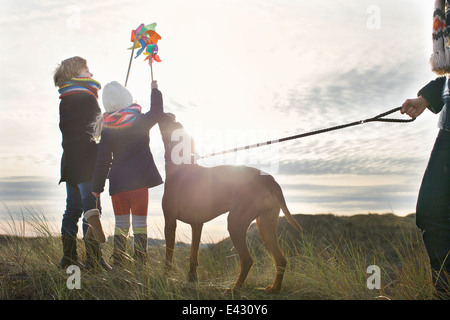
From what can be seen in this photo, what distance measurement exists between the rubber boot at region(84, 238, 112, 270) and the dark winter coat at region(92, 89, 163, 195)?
0.69m

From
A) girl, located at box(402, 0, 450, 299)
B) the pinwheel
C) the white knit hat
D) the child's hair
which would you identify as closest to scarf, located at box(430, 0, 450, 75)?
girl, located at box(402, 0, 450, 299)

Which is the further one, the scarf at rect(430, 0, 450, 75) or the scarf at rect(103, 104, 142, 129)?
the scarf at rect(103, 104, 142, 129)

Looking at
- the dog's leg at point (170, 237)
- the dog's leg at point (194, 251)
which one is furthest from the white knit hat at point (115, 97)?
the dog's leg at point (194, 251)

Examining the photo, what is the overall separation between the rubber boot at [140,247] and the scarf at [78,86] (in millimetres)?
1999

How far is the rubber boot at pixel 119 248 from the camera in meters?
4.56

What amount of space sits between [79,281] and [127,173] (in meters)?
1.26

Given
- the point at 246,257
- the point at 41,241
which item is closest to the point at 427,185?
the point at 246,257

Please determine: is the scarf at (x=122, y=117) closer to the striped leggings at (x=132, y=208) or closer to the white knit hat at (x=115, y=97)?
the white knit hat at (x=115, y=97)

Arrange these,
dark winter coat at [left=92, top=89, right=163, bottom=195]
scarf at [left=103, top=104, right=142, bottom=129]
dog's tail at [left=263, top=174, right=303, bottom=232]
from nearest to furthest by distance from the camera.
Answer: dog's tail at [left=263, top=174, right=303, bottom=232] < dark winter coat at [left=92, top=89, right=163, bottom=195] < scarf at [left=103, top=104, right=142, bottom=129]

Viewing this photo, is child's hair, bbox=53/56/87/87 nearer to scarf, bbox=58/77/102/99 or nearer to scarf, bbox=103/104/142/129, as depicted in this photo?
scarf, bbox=58/77/102/99

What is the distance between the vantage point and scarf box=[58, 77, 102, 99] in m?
5.02

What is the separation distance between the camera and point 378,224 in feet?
26.7
